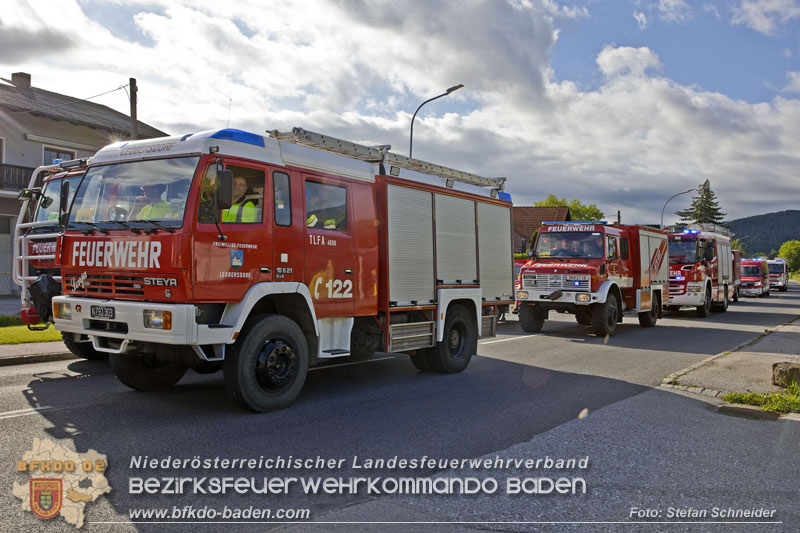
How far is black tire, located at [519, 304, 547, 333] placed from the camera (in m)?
16.5

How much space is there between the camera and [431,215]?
9523 millimetres

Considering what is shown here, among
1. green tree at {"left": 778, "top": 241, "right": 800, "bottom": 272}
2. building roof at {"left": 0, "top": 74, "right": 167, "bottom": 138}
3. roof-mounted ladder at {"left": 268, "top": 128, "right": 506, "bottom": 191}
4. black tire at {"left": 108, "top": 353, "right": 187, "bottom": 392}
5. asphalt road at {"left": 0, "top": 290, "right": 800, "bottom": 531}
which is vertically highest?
building roof at {"left": 0, "top": 74, "right": 167, "bottom": 138}

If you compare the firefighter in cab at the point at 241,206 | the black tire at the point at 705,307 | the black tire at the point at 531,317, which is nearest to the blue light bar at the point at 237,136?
the firefighter in cab at the point at 241,206

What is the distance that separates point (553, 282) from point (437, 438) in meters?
10.5

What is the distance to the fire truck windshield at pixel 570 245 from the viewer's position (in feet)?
53.7

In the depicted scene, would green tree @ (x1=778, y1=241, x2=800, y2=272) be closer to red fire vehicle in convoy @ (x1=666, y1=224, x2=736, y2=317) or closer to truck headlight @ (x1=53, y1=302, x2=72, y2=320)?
red fire vehicle in convoy @ (x1=666, y1=224, x2=736, y2=317)

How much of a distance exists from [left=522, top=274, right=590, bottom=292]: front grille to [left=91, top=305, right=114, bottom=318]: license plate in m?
11.4

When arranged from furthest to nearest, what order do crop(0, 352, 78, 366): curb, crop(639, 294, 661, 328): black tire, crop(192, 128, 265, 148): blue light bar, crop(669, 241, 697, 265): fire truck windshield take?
crop(669, 241, 697, 265): fire truck windshield < crop(639, 294, 661, 328): black tire < crop(0, 352, 78, 366): curb < crop(192, 128, 265, 148): blue light bar

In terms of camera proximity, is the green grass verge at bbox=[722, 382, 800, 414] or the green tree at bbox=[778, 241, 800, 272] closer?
the green grass verge at bbox=[722, 382, 800, 414]

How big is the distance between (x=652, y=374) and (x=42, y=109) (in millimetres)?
26243

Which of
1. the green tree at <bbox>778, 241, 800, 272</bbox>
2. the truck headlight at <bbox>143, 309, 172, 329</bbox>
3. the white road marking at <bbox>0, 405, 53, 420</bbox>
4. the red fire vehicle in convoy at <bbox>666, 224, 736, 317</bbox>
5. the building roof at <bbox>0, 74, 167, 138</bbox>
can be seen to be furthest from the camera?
the green tree at <bbox>778, 241, 800, 272</bbox>

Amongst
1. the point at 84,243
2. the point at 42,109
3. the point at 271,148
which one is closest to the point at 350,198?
the point at 271,148

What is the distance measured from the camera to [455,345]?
1013 cm

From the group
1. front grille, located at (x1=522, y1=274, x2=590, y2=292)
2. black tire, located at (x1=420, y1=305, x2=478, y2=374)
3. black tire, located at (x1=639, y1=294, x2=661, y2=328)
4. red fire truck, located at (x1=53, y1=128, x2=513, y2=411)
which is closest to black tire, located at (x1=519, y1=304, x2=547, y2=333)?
front grille, located at (x1=522, y1=274, x2=590, y2=292)
